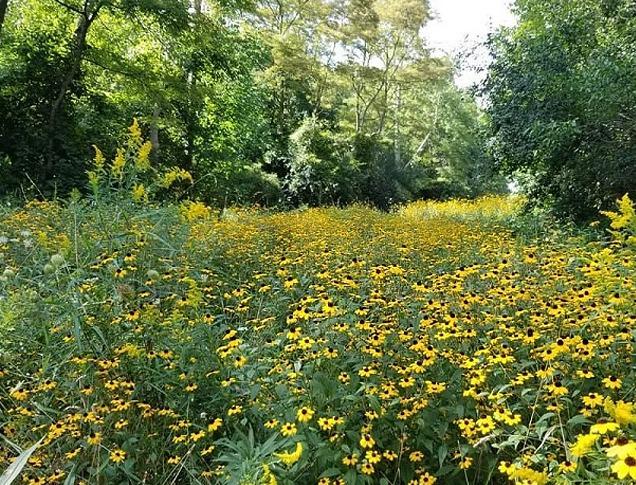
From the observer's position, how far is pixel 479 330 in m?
2.00

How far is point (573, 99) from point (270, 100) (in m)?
11.2

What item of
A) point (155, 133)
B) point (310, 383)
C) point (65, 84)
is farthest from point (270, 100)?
point (310, 383)

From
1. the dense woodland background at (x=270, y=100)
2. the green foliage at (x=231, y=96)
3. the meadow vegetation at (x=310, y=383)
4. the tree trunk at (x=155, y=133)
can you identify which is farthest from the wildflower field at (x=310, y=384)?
the tree trunk at (x=155, y=133)

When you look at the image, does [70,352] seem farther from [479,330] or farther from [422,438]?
[479,330]

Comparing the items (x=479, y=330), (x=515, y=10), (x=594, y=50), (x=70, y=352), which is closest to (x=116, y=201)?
(x=70, y=352)

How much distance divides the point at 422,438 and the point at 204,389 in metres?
0.78

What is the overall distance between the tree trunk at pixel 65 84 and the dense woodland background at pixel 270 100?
22mm

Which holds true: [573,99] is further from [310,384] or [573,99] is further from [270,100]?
[270,100]

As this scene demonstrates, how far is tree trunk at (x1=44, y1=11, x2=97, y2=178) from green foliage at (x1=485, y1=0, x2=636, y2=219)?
243 inches

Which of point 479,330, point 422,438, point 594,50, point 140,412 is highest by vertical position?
point 594,50

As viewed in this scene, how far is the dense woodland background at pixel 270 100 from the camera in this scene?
227 inches

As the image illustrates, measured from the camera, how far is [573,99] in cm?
573

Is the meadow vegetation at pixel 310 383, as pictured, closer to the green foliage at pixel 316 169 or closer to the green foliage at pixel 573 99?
the green foliage at pixel 573 99

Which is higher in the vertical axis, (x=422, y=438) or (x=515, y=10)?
(x=515, y=10)
